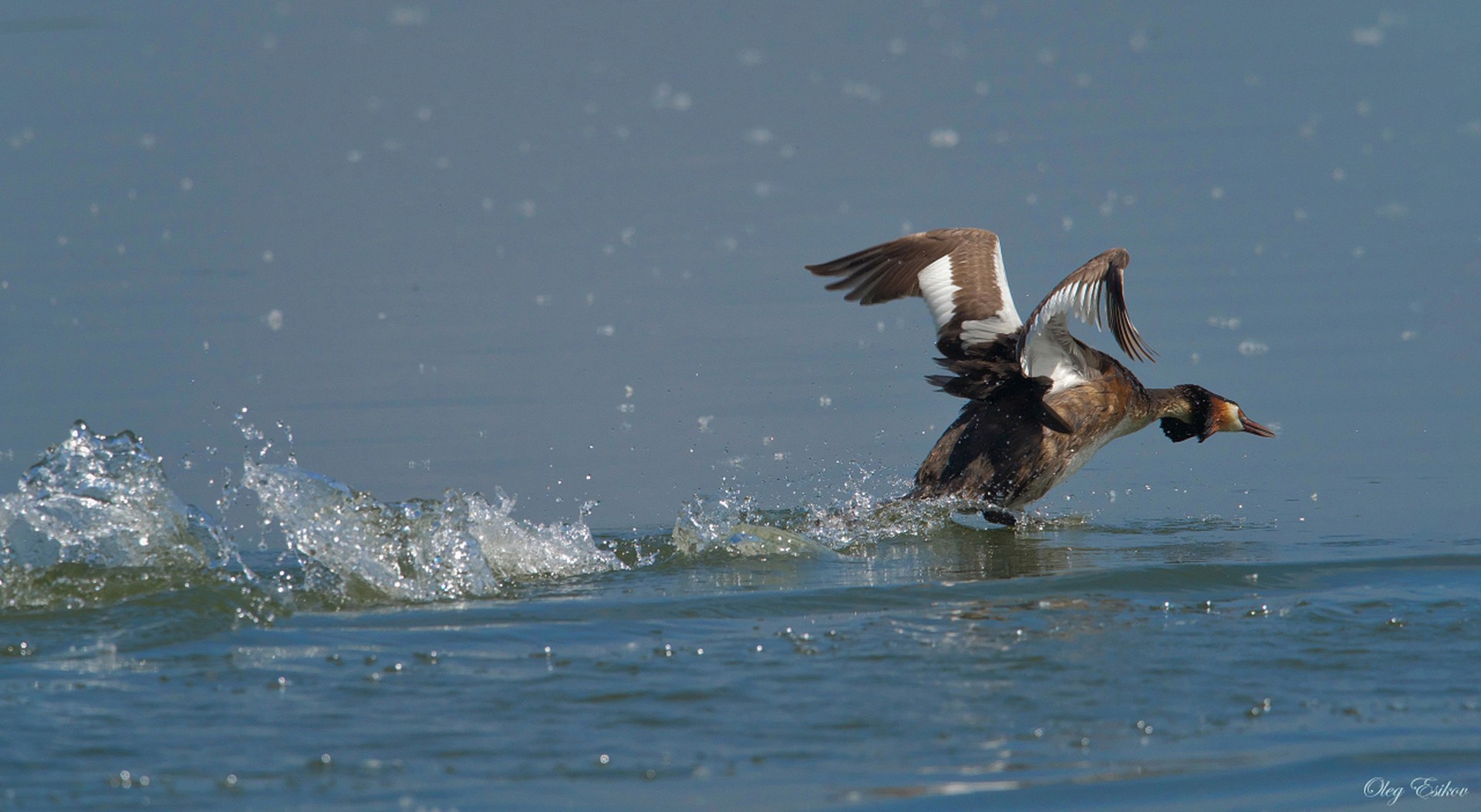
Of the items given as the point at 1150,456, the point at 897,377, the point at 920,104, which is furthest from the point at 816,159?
the point at 1150,456

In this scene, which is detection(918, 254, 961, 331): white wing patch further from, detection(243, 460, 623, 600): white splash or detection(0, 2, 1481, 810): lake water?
detection(243, 460, 623, 600): white splash

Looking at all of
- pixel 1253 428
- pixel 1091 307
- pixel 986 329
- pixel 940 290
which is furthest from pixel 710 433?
pixel 1253 428

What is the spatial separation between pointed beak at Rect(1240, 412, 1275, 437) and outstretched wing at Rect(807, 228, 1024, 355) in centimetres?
134

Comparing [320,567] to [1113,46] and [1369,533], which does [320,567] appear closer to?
[1369,533]

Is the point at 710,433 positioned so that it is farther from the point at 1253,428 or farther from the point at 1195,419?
the point at 1253,428

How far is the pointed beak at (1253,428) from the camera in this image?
8547 mm

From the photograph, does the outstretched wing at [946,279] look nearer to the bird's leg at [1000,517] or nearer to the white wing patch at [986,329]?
the white wing patch at [986,329]


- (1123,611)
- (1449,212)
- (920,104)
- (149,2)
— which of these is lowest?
(1123,611)

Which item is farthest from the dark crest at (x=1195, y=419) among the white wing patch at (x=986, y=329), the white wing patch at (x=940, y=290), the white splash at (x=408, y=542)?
the white splash at (x=408, y=542)

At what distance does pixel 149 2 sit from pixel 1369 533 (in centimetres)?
2063

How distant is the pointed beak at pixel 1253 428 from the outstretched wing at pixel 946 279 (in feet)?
4.40

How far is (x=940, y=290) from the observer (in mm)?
8672

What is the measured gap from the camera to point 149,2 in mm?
23406

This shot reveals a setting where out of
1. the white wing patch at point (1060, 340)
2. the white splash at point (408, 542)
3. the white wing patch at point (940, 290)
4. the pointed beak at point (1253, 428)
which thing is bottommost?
the white splash at point (408, 542)
